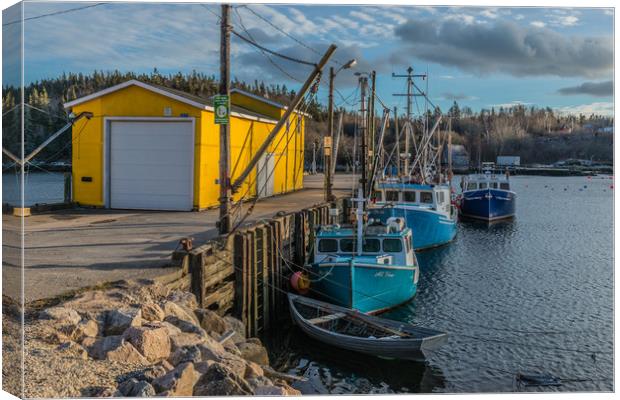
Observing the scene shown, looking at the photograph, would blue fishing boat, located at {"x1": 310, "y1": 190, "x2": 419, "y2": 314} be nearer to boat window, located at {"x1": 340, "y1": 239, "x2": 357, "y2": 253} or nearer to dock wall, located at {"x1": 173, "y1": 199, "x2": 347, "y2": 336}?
boat window, located at {"x1": 340, "y1": 239, "x2": 357, "y2": 253}

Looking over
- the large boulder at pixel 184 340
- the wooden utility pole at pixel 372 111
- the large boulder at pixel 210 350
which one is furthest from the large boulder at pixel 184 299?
the wooden utility pole at pixel 372 111

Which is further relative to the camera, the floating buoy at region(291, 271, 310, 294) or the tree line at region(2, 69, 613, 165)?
the floating buoy at region(291, 271, 310, 294)

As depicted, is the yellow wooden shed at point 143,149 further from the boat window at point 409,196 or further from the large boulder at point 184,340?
the large boulder at point 184,340

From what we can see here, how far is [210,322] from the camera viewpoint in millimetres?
10625

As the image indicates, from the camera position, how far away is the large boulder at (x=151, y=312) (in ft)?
29.6

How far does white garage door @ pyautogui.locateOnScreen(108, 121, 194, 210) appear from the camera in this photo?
2123 centimetres

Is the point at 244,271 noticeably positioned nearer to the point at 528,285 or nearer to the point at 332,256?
the point at 332,256

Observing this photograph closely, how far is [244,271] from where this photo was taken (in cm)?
1382

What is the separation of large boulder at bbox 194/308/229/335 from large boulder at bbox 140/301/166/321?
4.17 feet

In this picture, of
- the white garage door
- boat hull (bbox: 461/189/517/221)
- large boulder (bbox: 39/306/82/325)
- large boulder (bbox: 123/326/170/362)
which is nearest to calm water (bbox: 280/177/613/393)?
large boulder (bbox: 123/326/170/362)

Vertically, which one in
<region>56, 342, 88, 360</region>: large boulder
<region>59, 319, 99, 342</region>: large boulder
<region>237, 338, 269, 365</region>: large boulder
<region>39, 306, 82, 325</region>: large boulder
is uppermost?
<region>39, 306, 82, 325</region>: large boulder

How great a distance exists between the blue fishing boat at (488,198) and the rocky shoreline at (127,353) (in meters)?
31.7

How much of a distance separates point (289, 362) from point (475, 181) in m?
31.6

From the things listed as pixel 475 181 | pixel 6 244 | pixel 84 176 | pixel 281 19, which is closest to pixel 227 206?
pixel 281 19
